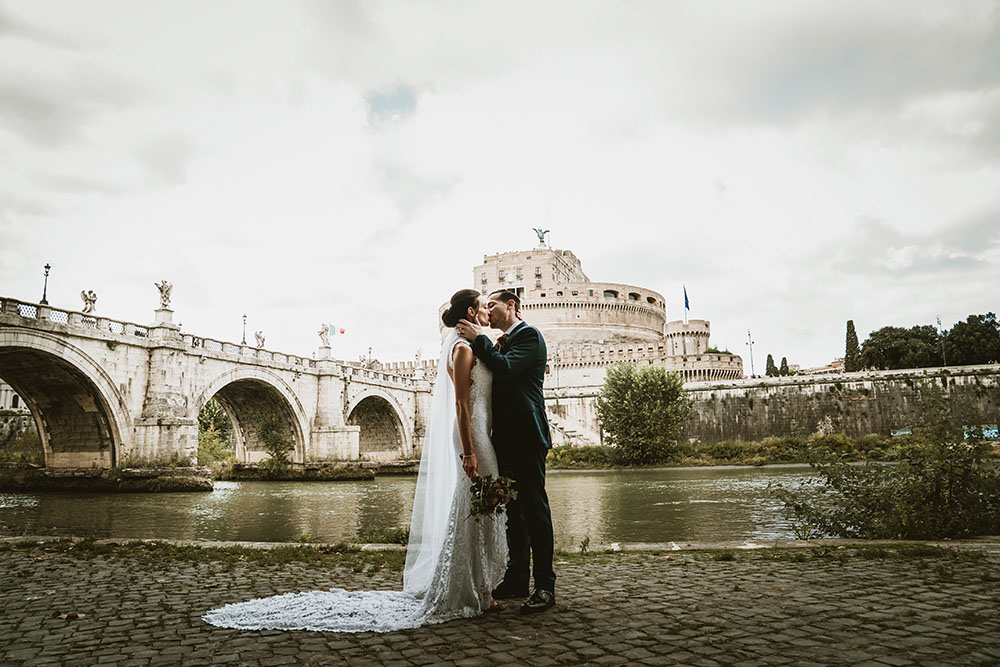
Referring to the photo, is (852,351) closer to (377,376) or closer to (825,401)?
(825,401)

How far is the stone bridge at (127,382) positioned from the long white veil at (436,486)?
20.6m

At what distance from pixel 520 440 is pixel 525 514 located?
53 cm

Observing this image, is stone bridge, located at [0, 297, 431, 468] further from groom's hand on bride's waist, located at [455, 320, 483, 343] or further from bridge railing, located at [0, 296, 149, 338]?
groom's hand on bride's waist, located at [455, 320, 483, 343]

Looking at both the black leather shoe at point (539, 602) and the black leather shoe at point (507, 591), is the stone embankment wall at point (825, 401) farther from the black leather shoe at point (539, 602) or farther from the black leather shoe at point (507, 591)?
the black leather shoe at point (539, 602)

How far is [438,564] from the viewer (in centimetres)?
399

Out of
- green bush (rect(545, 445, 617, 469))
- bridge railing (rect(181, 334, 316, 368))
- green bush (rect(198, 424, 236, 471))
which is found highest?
bridge railing (rect(181, 334, 316, 368))

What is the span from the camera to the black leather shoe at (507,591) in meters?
4.36

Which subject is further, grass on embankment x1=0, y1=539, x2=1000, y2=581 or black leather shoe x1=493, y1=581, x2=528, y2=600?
grass on embankment x1=0, y1=539, x2=1000, y2=581

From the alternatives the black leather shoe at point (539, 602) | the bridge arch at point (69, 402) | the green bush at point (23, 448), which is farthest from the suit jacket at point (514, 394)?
the green bush at point (23, 448)

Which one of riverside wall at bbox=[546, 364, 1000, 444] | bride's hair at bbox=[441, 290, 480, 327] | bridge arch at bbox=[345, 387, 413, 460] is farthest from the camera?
bridge arch at bbox=[345, 387, 413, 460]

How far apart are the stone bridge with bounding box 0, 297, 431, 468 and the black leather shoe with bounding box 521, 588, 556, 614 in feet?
71.0

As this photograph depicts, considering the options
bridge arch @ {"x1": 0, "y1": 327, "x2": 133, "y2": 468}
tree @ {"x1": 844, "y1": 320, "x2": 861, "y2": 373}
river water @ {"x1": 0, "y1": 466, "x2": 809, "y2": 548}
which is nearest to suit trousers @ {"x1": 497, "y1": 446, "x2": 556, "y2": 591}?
river water @ {"x1": 0, "y1": 466, "x2": 809, "y2": 548}

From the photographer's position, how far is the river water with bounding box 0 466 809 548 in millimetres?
9438

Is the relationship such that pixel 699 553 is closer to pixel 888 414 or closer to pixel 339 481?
pixel 339 481
